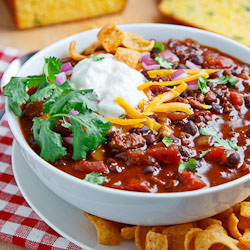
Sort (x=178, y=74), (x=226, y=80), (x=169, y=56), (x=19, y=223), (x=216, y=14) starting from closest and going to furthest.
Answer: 1. (x=19, y=223)
2. (x=178, y=74)
3. (x=226, y=80)
4. (x=169, y=56)
5. (x=216, y=14)

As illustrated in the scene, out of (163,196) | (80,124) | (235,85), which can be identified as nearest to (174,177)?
(163,196)

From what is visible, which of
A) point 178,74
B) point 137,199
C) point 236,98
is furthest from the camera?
point 178,74

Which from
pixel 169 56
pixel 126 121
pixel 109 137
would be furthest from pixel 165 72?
pixel 109 137

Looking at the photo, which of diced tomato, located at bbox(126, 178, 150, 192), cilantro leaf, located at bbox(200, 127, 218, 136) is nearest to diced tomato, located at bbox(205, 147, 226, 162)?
cilantro leaf, located at bbox(200, 127, 218, 136)

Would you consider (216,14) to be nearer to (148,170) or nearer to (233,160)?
Result: (233,160)

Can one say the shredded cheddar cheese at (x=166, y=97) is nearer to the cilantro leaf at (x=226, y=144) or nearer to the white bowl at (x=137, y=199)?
the cilantro leaf at (x=226, y=144)

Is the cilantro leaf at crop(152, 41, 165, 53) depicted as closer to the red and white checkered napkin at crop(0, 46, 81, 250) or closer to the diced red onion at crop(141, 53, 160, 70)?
the diced red onion at crop(141, 53, 160, 70)
